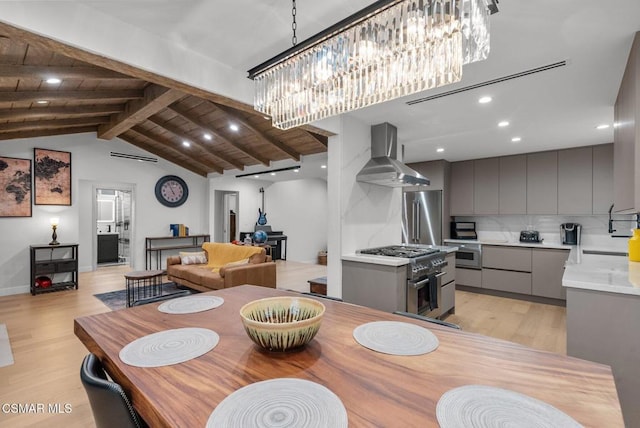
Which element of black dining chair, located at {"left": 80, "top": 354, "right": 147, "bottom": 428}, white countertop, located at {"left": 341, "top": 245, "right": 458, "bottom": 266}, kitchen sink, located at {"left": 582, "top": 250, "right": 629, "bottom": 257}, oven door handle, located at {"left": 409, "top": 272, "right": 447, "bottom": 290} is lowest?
oven door handle, located at {"left": 409, "top": 272, "right": 447, "bottom": 290}

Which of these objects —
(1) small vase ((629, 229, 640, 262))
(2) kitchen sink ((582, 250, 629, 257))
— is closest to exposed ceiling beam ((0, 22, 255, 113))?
(1) small vase ((629, 229, 640, 262))

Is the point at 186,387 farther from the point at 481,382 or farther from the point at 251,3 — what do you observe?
the point at 251,3

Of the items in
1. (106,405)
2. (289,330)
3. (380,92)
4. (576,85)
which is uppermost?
(576,85)

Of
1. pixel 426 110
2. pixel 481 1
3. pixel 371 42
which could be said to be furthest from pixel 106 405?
pixel 426 110

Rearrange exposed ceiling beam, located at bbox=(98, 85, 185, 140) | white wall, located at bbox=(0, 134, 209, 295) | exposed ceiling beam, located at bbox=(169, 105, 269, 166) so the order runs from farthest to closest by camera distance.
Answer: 1. white wall, located at bbox=(0, 134, 209, 295)
2. exposed ceiling beam, located at bbox=(169, 105, 269, 166)
3. exposed ceiling beam, located at bbox=(98, 85, 185, 140)

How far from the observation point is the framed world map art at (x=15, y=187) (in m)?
4.89

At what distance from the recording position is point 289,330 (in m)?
1.05

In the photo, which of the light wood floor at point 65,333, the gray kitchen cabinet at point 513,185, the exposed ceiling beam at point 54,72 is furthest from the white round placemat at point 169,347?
the gray kitchen cabinet at point 513,185

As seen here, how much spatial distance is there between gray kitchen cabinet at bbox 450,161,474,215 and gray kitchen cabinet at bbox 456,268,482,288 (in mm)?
1078

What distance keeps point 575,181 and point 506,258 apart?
154 cm

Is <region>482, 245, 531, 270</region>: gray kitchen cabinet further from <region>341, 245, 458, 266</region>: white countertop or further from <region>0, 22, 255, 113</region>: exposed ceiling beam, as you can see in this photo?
<region>0, 22, 255, 113</region>: exposed ceiling beam

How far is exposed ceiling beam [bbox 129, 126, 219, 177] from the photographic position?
6040mm

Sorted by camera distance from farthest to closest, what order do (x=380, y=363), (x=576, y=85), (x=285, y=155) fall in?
(x=285, y=155) → (x=576, y=85) → (x=380, y=363)

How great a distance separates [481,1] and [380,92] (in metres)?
0.56
